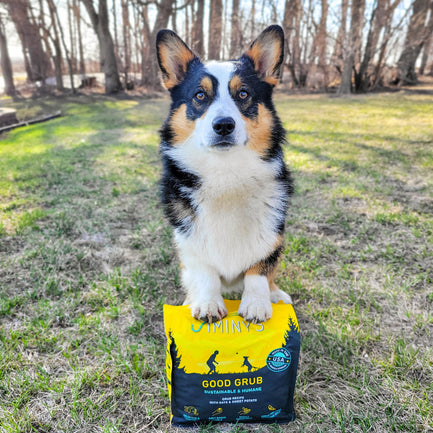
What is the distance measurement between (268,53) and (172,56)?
0.64m

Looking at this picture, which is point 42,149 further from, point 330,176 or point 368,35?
point 368,35

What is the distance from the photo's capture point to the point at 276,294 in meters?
2.44

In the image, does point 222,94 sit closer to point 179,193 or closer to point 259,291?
point 179,193

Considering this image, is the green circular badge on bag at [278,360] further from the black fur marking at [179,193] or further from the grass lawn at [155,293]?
the black fur marking at [179,193]

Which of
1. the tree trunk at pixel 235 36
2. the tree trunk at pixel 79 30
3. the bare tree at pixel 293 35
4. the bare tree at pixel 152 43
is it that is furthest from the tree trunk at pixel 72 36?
the bare tree at pixel 293 35

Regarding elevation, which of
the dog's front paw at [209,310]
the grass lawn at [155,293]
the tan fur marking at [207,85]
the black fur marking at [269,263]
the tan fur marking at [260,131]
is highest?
the tan fur marking at [207,85]

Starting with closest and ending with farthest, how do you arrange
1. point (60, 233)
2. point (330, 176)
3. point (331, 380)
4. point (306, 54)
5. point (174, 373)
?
point (174, 373)
point (331, 380)
point (60, 233)
point (330, 176)
point (306, 54)

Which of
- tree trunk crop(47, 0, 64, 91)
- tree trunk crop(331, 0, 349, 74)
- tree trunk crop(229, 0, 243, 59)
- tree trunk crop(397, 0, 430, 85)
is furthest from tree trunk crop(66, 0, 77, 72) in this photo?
tree trunk crop(397, 0, 430, 85)

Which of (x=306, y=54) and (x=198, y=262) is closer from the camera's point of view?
(x=198, y=262)

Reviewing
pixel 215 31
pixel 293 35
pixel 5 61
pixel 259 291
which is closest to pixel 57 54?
pixel 5 61

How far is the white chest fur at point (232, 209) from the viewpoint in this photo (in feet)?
6.57

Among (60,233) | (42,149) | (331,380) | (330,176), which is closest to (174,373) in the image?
(331,380)

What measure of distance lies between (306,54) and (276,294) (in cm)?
1808

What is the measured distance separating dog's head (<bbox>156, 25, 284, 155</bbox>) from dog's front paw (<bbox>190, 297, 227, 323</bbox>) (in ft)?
2.87
